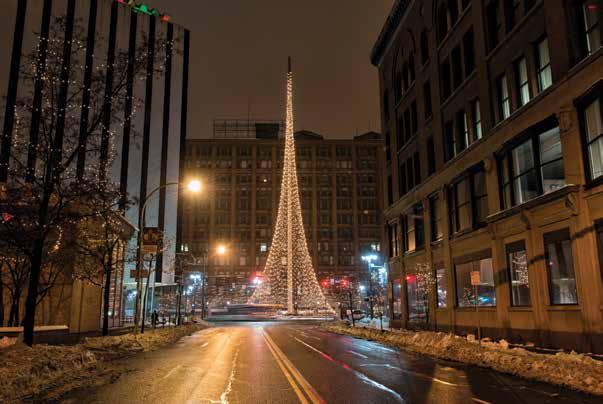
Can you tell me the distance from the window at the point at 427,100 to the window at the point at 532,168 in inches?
420

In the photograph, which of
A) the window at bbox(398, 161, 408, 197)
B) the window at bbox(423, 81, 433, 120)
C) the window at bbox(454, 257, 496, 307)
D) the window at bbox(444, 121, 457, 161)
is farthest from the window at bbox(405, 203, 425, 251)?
the window at bbox(423, 81, 433, 120)

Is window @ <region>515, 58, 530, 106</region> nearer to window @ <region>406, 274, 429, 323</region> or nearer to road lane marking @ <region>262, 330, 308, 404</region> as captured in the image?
window @ <region>406, 274, 429, 323</region>

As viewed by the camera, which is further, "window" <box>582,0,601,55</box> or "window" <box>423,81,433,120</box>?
"window" <box>423,81,433,120</box>

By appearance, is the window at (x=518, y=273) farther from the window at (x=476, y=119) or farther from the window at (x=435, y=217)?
the window at (x=435, y=217)

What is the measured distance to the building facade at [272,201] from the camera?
368ft

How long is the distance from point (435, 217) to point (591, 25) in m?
16.7

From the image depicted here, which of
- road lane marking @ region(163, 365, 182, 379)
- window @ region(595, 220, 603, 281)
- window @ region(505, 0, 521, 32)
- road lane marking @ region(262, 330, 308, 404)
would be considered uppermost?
window @ region(505, 0, 521, 32)

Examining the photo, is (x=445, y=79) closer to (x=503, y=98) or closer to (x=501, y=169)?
(x=503, y=98)

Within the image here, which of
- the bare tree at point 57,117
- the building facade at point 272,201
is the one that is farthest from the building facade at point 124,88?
the building facade at point 272,201

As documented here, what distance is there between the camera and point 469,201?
27.8m

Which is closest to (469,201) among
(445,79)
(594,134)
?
(445,79)

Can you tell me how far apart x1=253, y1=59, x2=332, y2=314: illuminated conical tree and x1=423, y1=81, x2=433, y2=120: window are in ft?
68.2

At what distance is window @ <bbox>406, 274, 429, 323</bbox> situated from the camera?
34.2m

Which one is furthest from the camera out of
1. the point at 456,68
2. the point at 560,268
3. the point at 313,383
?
the point at 456,68
